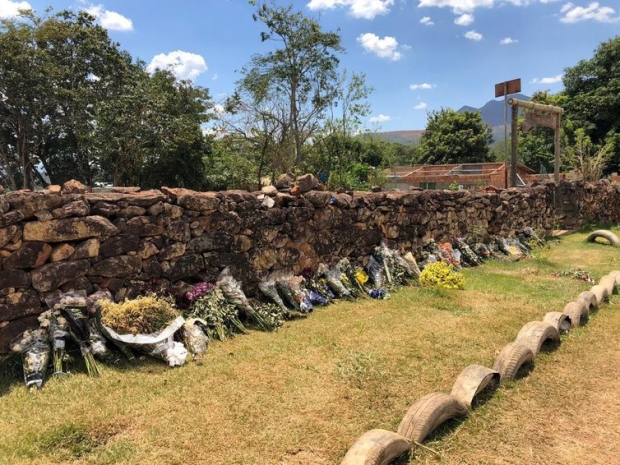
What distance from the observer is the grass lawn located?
2846mm

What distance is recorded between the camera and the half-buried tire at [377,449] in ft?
8.23

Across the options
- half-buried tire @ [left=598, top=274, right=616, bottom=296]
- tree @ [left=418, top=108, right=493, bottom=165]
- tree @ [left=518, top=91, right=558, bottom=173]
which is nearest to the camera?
half-buried tire @ [left=598, top=274, right=616, bottom=296]

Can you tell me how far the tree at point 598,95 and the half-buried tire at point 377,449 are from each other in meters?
30.1

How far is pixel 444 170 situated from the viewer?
92.4 feet

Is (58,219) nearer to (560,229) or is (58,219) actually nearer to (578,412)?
(578,412)

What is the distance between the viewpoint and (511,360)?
3.85 metres

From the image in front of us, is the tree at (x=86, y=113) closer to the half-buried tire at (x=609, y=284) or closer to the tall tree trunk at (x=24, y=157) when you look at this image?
the tall tree trunk at (x=24, y=157)

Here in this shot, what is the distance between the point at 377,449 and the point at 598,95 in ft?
109

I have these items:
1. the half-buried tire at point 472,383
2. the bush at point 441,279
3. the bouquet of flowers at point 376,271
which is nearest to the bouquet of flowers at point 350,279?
the bouquet of flowers at point 376,271

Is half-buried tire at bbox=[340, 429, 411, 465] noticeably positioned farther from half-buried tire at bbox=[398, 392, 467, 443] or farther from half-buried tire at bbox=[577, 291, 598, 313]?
half-buried tire at bbox=[577, 291, 598, 313]

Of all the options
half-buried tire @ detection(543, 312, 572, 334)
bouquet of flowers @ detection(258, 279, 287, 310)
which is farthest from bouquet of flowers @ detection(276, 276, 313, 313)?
half-buried tire @ detection(543, 312, 572, 334)

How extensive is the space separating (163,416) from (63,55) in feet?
65.7

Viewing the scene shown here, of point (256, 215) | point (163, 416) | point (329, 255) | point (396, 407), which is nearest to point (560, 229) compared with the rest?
point (329, 255)

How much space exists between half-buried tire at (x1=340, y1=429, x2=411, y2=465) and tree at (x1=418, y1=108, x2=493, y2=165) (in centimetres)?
3433
